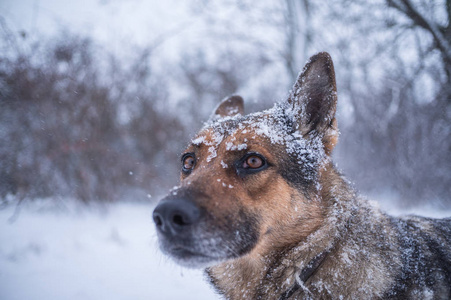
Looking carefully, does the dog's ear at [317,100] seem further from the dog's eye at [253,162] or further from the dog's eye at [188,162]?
the dog's eye at [188,162]

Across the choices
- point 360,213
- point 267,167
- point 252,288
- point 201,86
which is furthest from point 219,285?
point 201,86

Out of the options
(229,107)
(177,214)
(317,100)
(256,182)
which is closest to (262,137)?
(256,182)

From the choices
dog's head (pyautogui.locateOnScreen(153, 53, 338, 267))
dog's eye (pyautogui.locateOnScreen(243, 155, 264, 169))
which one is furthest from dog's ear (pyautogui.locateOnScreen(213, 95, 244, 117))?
dog's eye (pyautogui.locateOnScreen(243, 155, 264, 169))

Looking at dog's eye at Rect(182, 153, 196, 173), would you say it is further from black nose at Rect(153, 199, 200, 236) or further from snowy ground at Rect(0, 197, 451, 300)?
black nose at Rect(153, 199, 200, 236)

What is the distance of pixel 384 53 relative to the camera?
22.4 ft

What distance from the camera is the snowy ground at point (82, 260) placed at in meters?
4.23

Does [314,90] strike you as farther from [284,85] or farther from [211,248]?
[284,85]

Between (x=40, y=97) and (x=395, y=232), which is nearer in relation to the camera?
(x=395, y=232)

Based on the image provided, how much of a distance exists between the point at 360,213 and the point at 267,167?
3.06 feet

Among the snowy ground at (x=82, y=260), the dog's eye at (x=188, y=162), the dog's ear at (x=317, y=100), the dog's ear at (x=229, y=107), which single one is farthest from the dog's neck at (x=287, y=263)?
the dog's ear at (x=229, y=107)

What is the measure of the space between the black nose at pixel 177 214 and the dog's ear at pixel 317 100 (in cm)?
137

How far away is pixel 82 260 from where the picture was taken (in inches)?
212

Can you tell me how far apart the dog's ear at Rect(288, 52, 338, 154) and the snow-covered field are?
1888mm

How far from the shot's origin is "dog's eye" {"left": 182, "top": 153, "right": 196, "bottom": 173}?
8.94 ft
